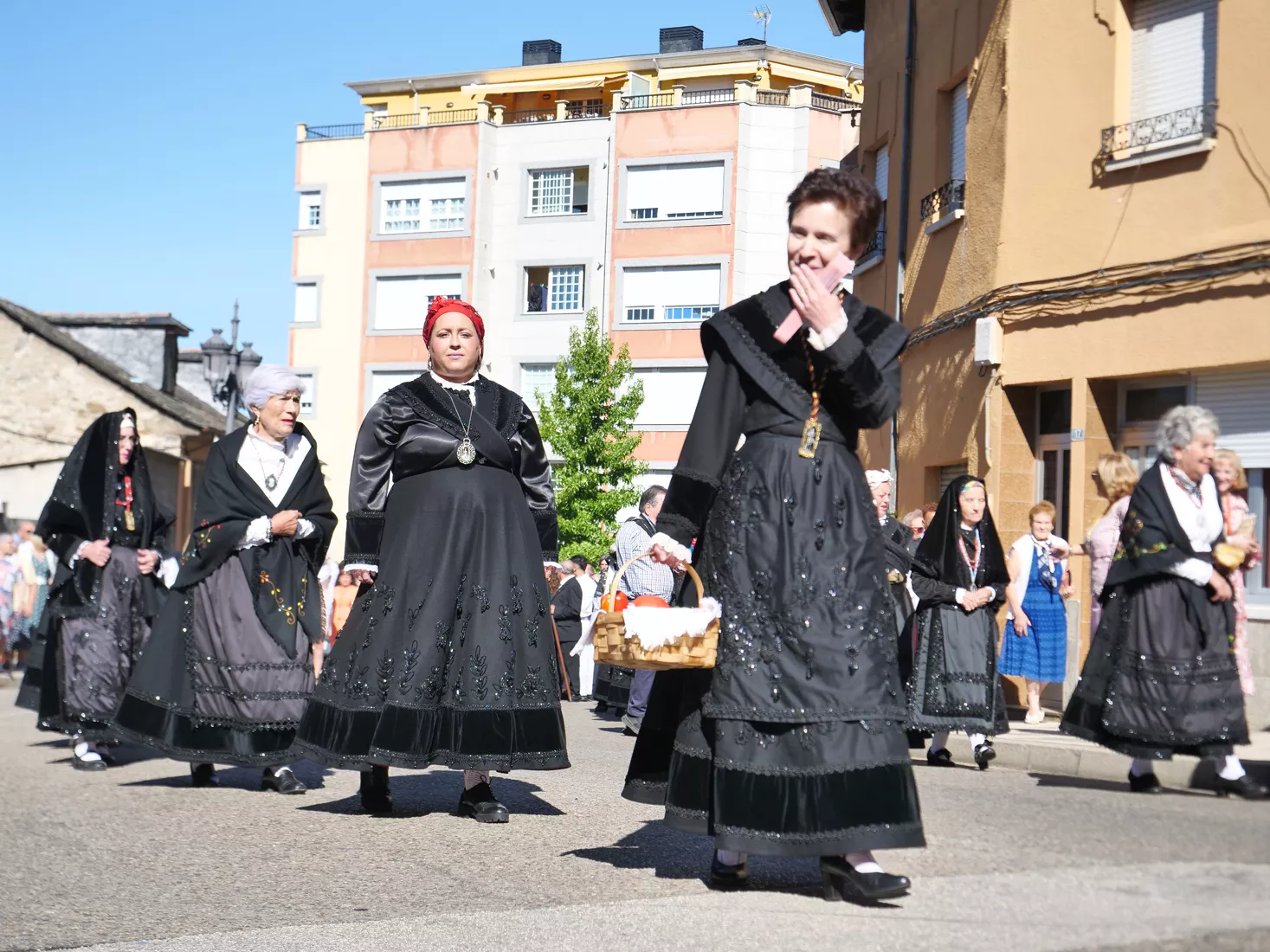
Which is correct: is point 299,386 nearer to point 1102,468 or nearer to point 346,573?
point 346,573

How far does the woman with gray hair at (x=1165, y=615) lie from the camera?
20.2ft

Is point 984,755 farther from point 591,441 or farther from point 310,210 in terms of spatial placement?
point 310,210

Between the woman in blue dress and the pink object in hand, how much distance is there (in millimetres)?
9647

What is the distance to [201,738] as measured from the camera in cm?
909

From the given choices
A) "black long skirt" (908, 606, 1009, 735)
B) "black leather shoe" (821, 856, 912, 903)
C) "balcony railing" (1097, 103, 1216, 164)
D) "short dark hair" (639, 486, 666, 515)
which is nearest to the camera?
"black leather shoe" (821, 856, 912, 903)

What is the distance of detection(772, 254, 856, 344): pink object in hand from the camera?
17.1 ft

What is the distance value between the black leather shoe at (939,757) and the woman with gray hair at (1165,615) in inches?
84.4

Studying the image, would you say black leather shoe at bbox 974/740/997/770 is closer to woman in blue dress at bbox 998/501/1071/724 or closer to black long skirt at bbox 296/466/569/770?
black long skirt at bbox 296/466/569/770

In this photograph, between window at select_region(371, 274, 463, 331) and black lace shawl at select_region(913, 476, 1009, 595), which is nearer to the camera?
black lace shawl at select_region(913, 476, 1009, 595)

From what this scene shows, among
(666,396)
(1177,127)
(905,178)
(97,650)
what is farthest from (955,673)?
(666,396)

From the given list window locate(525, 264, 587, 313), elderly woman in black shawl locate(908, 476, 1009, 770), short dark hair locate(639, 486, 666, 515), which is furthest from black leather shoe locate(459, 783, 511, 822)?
window locate(525, 264, 587, 313)

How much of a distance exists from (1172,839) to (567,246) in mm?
50620

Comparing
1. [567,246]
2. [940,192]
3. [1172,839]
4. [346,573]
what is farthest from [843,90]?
[1172,839]

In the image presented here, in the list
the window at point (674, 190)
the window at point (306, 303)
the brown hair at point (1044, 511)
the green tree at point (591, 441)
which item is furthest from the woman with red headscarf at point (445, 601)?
the window at point (306, 303)
